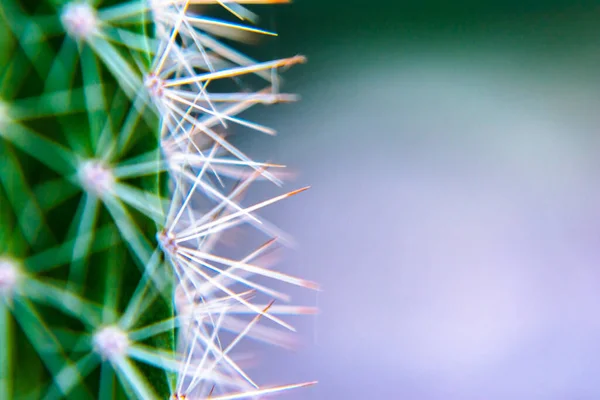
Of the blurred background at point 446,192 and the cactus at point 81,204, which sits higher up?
the blurred background at point 446,192

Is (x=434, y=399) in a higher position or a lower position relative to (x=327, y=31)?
lower

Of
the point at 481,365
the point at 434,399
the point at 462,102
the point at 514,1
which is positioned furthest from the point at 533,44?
the point at 434,399

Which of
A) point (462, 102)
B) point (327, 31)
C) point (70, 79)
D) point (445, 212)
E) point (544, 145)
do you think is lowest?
point (70, 79)

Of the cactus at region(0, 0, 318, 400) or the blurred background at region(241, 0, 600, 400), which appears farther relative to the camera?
the blurred background at region(241, 0, 600, 400)

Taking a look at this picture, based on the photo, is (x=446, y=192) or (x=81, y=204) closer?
(x=81, y=204)

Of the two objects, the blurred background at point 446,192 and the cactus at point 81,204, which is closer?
the cactus at point 81,204

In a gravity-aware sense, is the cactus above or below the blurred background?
below

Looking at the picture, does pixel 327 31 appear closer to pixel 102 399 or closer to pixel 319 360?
pixel 319 360

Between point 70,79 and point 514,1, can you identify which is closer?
point 70,79
